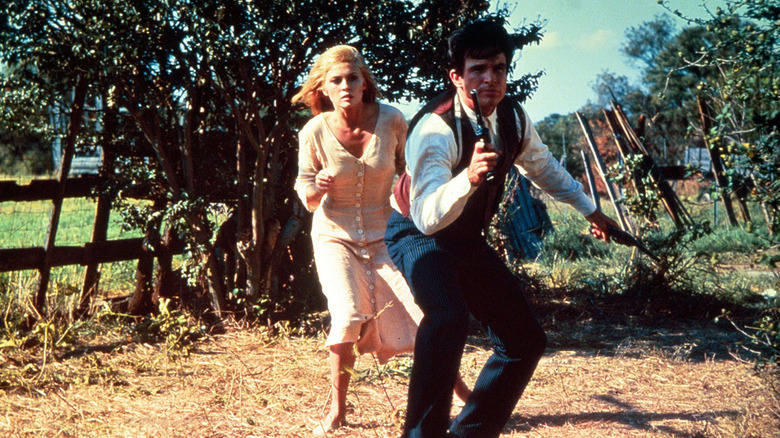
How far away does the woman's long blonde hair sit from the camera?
4.12m

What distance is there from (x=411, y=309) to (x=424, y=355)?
1033 millimetres

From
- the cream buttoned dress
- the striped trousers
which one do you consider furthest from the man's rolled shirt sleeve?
the cream buttoned dress

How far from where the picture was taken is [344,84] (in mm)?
4059

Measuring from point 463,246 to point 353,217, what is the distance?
109 cm

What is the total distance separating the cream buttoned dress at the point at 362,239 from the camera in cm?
390

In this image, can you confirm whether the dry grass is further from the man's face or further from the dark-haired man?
the man's face

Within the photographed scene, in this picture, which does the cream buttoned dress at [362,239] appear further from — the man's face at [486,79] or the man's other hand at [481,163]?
the man's other hand at [481,163]

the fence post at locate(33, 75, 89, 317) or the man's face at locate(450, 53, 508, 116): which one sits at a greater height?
the man's face at locate(450, 53, 508, 116)

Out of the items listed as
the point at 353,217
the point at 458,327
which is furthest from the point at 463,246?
the point at 353,217

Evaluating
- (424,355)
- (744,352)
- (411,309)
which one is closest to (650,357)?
(744,352)

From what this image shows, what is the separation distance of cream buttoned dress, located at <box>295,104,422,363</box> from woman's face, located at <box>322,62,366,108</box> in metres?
0.18

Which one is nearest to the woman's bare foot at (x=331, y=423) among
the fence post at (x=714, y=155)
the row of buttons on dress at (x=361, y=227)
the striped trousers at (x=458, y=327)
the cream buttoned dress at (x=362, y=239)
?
the cream buttoned dress at (x=362, y=239)

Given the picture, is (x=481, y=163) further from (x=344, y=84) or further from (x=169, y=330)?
(x=169, y=330)

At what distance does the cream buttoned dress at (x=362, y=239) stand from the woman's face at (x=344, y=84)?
18cm
